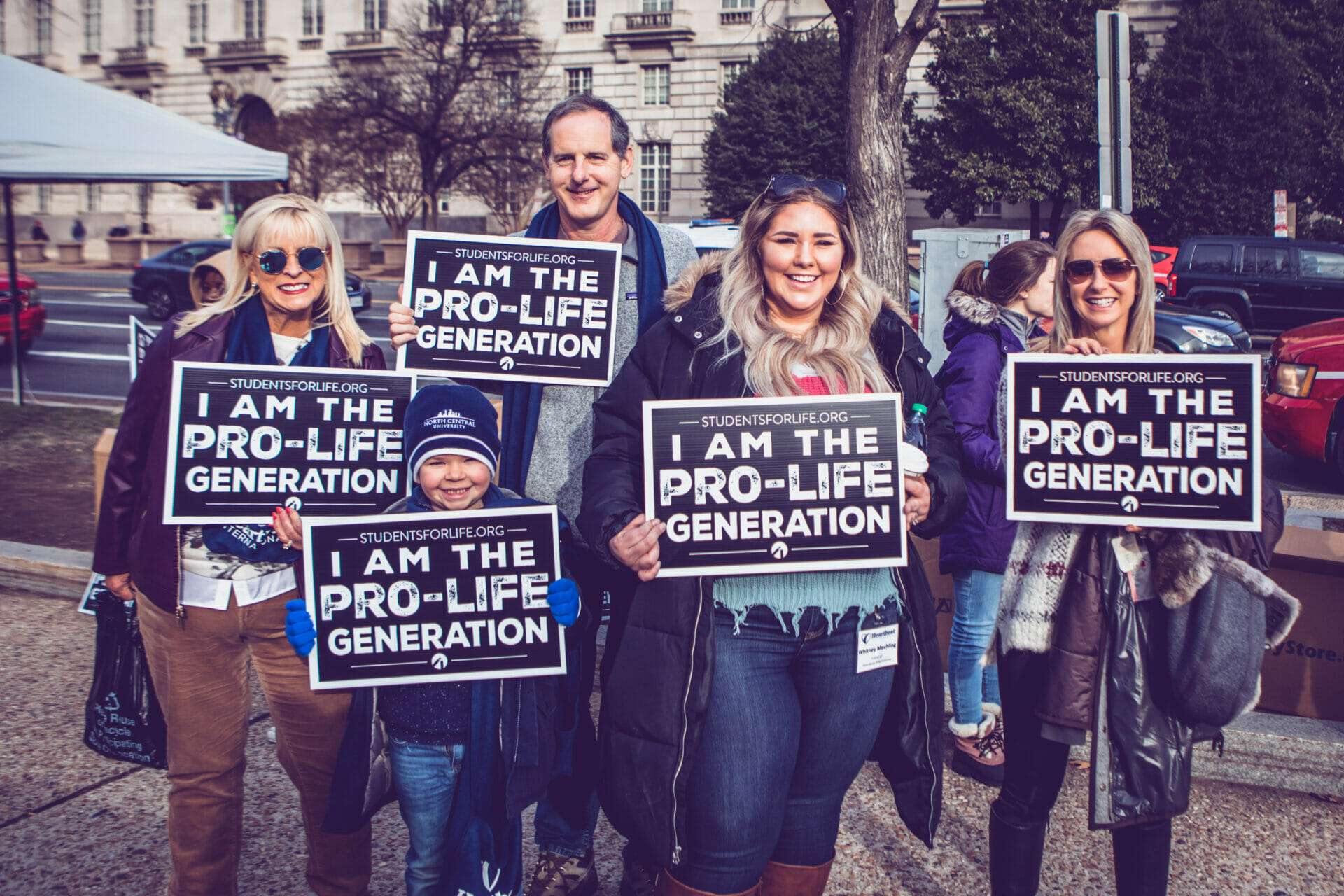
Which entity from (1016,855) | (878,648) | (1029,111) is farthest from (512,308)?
(1029,111)

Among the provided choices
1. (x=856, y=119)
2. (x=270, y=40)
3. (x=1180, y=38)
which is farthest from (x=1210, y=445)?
(x=270, y=40)

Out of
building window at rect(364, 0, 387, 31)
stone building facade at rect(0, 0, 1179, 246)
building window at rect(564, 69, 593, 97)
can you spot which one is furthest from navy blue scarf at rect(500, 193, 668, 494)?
building window at rect(364, 0, 387, 31)

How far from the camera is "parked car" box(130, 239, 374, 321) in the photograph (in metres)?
22.4

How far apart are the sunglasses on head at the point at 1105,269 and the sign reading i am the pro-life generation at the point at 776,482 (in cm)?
70

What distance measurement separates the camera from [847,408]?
2.45 meters

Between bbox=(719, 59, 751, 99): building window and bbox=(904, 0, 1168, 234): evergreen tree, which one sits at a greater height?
bbox=(719, 59, 751, 99): building window

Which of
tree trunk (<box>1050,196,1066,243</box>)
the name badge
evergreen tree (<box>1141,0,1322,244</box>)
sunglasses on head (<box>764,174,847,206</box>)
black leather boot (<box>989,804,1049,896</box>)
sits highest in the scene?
evergreen tree (<box>1141,0,1322,244</box>)

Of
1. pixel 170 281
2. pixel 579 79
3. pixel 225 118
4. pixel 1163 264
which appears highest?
pixel 579 79

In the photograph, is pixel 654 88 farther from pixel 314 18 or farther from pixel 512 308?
pixel 512 308

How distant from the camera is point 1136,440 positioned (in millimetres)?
→ 2625

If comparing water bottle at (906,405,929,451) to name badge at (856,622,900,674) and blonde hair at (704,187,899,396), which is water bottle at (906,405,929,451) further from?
name badge at (856,622,900,674)

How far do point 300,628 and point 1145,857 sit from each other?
2.06m

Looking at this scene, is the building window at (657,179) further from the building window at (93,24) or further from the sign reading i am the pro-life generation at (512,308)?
the sign reading i am the pro-life generation at (512,308)

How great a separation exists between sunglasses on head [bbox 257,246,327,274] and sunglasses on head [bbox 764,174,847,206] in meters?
1.21
